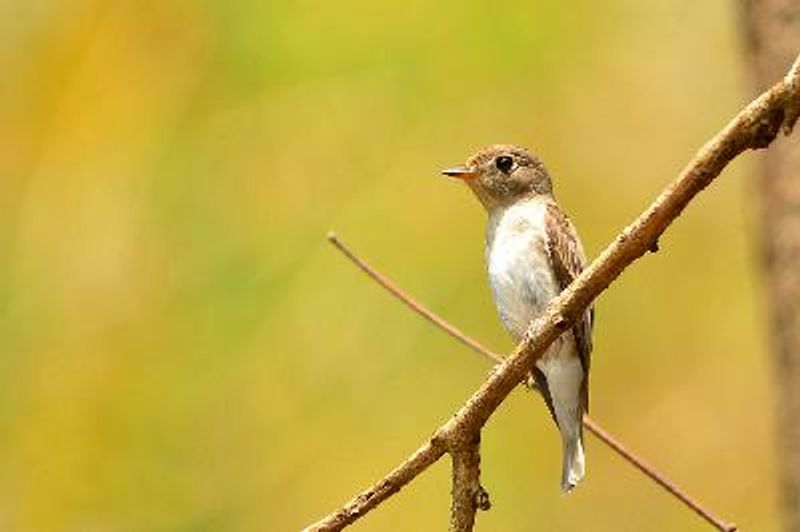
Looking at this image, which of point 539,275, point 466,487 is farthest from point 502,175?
point 466,487

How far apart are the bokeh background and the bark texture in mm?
1358

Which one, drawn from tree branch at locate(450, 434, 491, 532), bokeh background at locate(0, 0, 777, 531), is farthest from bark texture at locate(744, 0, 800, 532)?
bokeh background at locate(0, 0, 777, 531)

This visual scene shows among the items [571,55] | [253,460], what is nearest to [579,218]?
[571,55]

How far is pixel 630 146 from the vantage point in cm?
413

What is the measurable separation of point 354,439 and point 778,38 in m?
1.86

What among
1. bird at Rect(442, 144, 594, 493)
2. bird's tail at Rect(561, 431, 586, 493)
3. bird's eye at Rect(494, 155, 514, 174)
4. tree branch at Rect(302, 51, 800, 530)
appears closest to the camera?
tree branch at Rect(302, 51, 800, 530)

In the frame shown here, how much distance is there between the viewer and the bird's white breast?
2260mm

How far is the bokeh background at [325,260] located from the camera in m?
4.05

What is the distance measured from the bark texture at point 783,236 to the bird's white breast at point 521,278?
0.44 metres

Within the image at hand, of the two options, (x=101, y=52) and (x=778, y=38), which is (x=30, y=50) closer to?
(x=101, y=52)

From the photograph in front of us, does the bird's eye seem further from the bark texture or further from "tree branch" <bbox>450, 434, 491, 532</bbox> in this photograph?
"tree branch" <bbox>450, 434, 491, 532</bbox>

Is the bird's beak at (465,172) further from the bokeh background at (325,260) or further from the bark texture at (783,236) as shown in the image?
the bokeh background at (325,260)

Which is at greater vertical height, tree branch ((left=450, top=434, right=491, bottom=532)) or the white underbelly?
tree branch ((left=450, top=434, right=491, bottom=532))

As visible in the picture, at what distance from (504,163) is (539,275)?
0.20 metres
